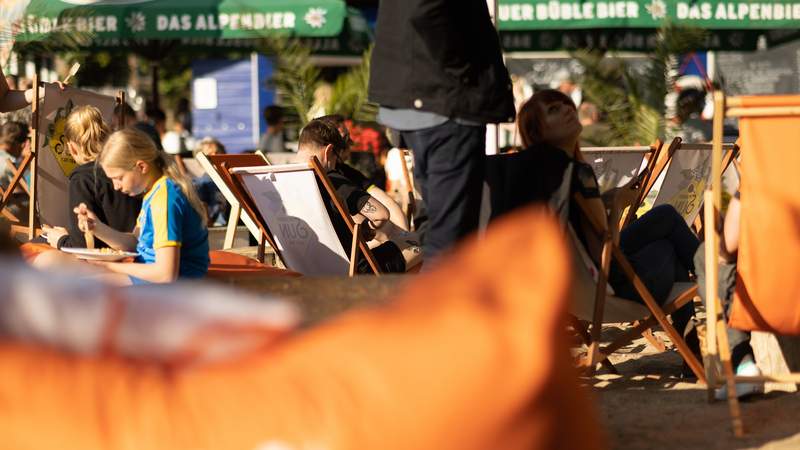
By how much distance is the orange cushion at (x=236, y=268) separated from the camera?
542cm

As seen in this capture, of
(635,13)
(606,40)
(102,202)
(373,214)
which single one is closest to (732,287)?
(373,214)

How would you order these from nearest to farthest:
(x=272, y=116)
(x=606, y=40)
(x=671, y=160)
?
(x=671, y=160) < (x=272, y=116) < (x=606, y=40)

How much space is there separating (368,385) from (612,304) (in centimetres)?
329

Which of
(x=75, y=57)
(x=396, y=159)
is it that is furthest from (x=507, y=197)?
(x=75, y=57)

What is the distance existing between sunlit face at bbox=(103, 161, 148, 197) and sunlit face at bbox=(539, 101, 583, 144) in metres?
1.49

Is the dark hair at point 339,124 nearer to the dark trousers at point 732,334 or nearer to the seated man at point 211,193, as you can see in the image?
the dark trousers at point 732,334

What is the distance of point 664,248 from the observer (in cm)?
530

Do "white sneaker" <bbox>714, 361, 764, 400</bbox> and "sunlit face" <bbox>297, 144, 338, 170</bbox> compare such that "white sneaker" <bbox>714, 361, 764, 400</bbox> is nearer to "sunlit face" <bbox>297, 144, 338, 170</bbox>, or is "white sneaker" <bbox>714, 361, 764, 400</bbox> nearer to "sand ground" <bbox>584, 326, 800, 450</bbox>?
"sand ground" <bbox>584, 326, 800, 450</bbox>

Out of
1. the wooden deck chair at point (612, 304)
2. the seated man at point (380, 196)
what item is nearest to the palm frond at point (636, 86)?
the seated man at point (380, 196)

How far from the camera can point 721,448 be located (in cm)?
411

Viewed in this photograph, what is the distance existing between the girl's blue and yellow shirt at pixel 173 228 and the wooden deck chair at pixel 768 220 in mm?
1909

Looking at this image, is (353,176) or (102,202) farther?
(353,176)

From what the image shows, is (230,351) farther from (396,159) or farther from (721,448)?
(396,159)

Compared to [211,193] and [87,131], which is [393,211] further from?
[211,193]
